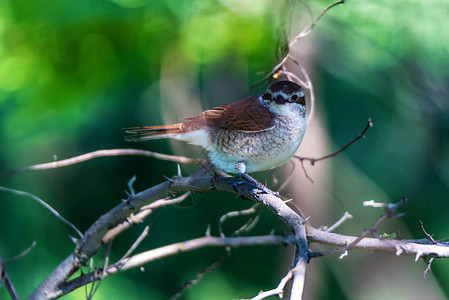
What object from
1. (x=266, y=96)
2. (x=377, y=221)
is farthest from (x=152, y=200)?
(x=377, y=221)

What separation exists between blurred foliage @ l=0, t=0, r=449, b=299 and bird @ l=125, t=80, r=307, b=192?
186mm

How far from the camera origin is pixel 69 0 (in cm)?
229

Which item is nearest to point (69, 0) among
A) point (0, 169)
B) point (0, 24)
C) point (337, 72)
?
point (0, 24)

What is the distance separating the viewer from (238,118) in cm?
165

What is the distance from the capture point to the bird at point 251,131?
160cm

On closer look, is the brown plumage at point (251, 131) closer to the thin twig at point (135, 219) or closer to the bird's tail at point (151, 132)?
the bird's tail at point (151, 132)

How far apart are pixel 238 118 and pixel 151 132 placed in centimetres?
29

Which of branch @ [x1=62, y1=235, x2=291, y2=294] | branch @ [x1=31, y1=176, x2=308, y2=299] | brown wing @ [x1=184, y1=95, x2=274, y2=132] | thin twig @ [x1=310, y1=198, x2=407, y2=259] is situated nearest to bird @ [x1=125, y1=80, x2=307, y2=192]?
brown wing @ [x1=184, y1=95, x2=274, y2=132]

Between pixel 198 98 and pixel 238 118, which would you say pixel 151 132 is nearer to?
pixel 238 118

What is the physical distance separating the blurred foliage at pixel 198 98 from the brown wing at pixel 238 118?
18cm

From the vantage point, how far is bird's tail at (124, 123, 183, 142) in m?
1.49

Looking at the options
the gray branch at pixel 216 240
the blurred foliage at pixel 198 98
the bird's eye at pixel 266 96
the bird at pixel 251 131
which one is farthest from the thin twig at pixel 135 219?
the blurred foliage at pixel 198 98

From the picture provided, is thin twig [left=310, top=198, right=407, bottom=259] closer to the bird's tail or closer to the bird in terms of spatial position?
the bird

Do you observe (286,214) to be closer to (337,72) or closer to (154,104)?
(154,104)
